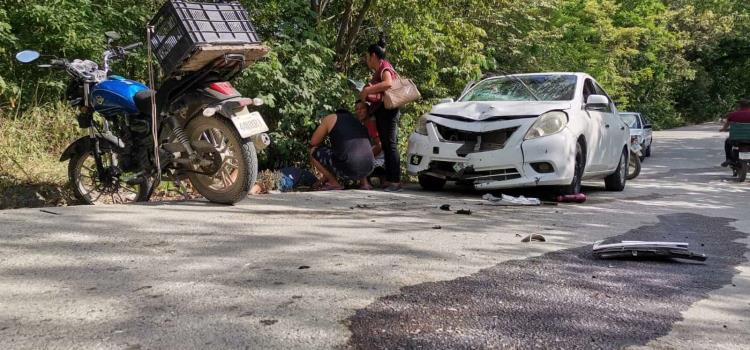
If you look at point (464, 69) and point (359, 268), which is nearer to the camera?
point (359, 268)

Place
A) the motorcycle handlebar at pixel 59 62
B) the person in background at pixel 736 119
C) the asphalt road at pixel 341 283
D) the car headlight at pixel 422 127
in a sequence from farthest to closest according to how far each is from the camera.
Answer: the person in background at pixel 736 119 → the car headlight at pixel 422 127 → the motorcycle handlebar at pixel 59 62 → the asphalt road at pixel 341 283

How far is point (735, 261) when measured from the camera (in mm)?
4547

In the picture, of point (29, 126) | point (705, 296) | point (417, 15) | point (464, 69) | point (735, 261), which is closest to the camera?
point (705, 296)

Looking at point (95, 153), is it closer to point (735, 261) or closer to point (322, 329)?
point (322, 329)

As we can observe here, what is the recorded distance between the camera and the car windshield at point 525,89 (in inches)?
332

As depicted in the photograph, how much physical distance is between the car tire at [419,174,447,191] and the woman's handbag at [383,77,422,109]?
987mm

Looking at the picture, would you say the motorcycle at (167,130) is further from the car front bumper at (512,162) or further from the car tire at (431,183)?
the car tire at (431,183)

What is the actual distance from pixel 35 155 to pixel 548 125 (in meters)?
5.88

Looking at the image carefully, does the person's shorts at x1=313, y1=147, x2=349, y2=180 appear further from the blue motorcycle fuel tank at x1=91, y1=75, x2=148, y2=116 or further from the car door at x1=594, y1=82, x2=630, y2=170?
the car door at x1=594, y1=82, x2=630, y2=170

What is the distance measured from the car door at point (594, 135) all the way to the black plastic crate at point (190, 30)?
4.55 meters

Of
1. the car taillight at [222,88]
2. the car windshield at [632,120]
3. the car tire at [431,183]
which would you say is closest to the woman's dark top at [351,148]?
the car tire at [431,183]

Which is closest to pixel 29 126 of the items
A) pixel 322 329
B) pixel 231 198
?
pixel 231 198

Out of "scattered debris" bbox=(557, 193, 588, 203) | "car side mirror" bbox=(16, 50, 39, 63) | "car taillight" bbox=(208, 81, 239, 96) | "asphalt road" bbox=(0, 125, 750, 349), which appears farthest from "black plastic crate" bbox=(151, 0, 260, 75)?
"scattered debris" bbox=(557, 193, 588, 203)

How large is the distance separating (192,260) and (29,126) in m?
5.49
